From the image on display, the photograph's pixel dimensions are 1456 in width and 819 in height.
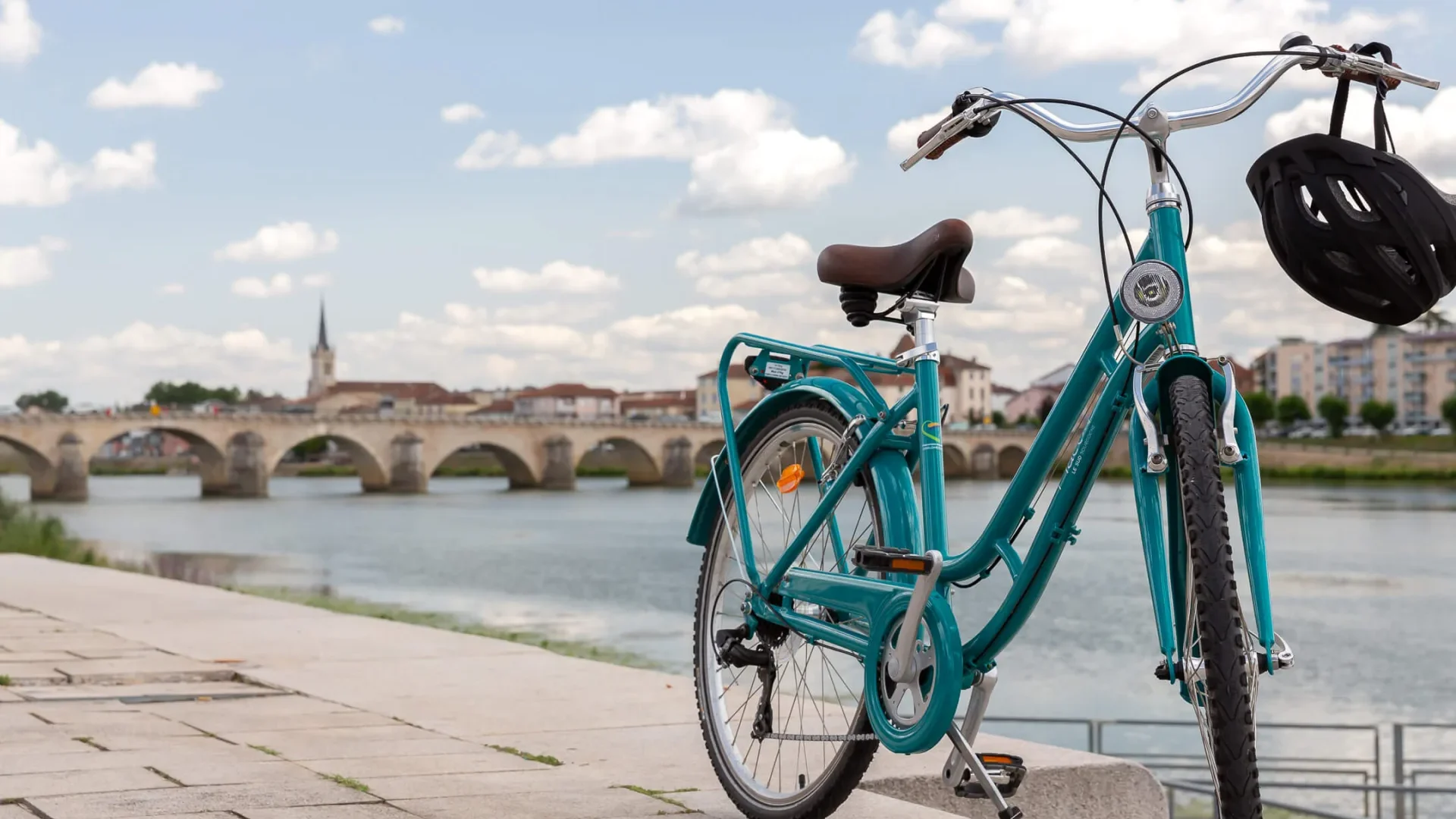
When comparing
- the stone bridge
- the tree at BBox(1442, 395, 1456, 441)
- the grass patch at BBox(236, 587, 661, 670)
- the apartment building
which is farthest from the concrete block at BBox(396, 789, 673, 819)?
the apartment building

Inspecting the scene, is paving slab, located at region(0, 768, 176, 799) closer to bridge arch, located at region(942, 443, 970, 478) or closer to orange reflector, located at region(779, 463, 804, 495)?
orange reflector, located at region(779, 463, 804, 495)

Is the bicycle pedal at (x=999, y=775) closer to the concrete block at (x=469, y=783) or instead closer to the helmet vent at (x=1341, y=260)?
the helmet vent at (x=1341, y=260)

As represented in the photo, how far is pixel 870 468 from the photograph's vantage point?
276 centimetres

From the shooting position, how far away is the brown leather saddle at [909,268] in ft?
8.68

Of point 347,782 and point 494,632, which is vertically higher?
point 347,782

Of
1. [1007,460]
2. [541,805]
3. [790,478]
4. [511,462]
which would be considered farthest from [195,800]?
[1007,460]

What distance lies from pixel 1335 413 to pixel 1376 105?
91869 millimetres

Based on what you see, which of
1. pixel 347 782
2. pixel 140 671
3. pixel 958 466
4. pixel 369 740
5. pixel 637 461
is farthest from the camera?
pixel 958 466

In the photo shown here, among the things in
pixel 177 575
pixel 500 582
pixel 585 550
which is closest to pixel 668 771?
pixel 177 575

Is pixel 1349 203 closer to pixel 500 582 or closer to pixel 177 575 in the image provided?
pixel 177 575

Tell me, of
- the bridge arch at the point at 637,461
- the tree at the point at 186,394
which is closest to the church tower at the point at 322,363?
the tree at the point at 186,394

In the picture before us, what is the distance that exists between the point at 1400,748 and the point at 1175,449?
20.4ft

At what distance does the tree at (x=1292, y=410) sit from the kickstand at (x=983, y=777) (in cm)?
9607

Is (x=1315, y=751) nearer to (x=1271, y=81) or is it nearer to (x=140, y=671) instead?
(x=140, y=671)
